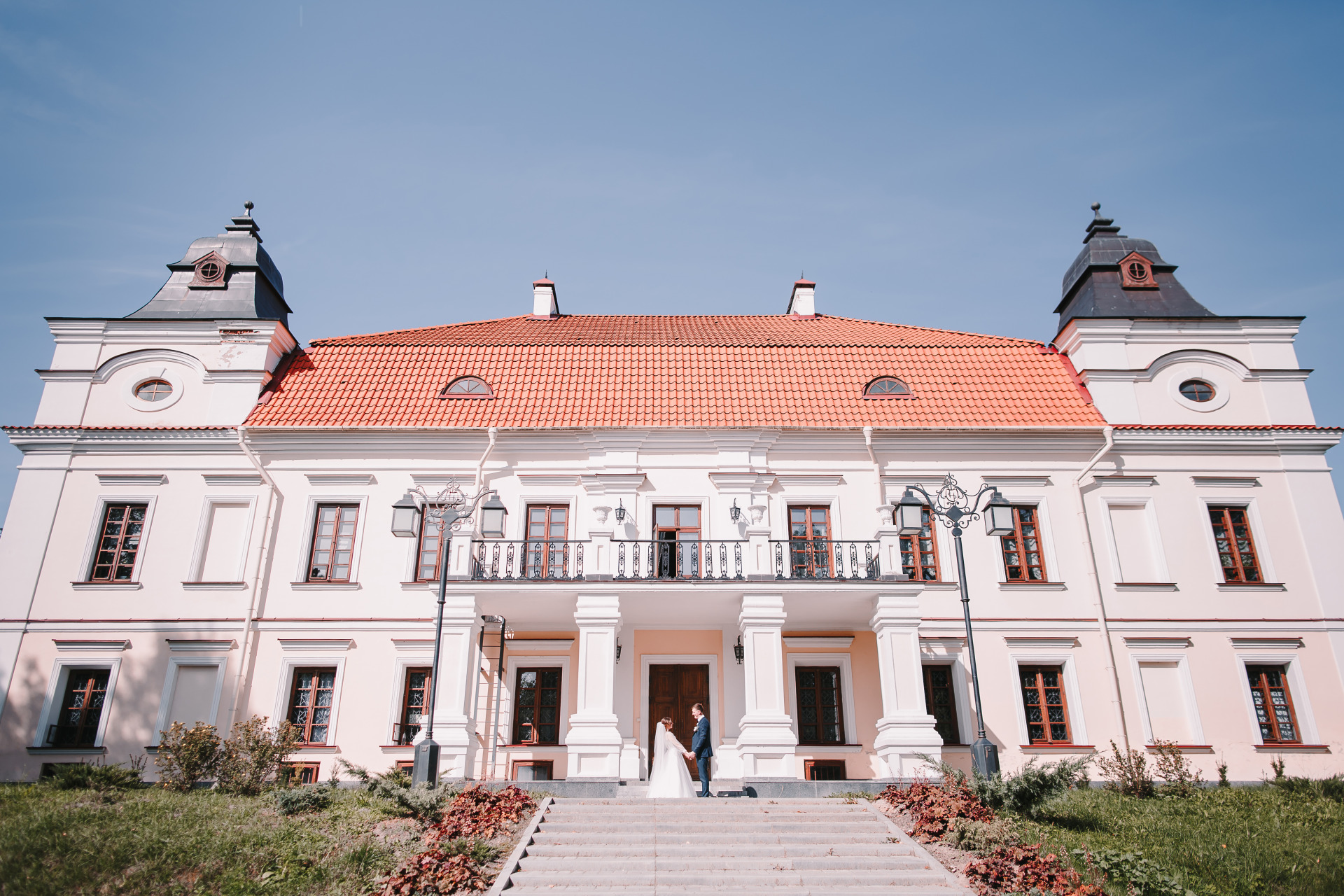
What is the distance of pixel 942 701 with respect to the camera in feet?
54.7

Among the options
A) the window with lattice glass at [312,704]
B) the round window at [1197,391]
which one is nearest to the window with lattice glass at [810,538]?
the round window at [1197,391]

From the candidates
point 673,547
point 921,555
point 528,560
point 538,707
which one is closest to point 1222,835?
point 921,555

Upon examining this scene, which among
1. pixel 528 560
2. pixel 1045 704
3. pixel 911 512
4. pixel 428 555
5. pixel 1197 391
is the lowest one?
pixel 1045 704

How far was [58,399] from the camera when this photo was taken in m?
18.3

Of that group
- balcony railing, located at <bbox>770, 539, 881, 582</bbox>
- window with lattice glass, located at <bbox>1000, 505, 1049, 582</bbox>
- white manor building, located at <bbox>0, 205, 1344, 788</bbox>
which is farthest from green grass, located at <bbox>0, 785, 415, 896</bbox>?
window with lattice glass, located at <bbox>1000, 505, 1049, 582</bbox>

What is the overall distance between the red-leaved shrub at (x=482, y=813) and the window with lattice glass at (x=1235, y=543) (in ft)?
47.9

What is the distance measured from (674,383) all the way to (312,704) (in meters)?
9.83

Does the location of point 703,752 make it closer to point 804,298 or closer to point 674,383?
point 674,383

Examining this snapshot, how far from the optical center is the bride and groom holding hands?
12.7 metres

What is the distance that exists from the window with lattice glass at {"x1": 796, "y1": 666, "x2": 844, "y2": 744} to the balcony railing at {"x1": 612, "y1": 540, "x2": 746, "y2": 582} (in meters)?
2.76

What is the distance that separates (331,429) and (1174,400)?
59.7ft

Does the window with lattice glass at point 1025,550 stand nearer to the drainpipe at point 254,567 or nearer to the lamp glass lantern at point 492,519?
the lamp glass lantern at point 492,519

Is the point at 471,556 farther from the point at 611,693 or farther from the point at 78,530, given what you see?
the point at 78,530

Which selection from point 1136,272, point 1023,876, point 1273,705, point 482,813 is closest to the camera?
point 1023,876
